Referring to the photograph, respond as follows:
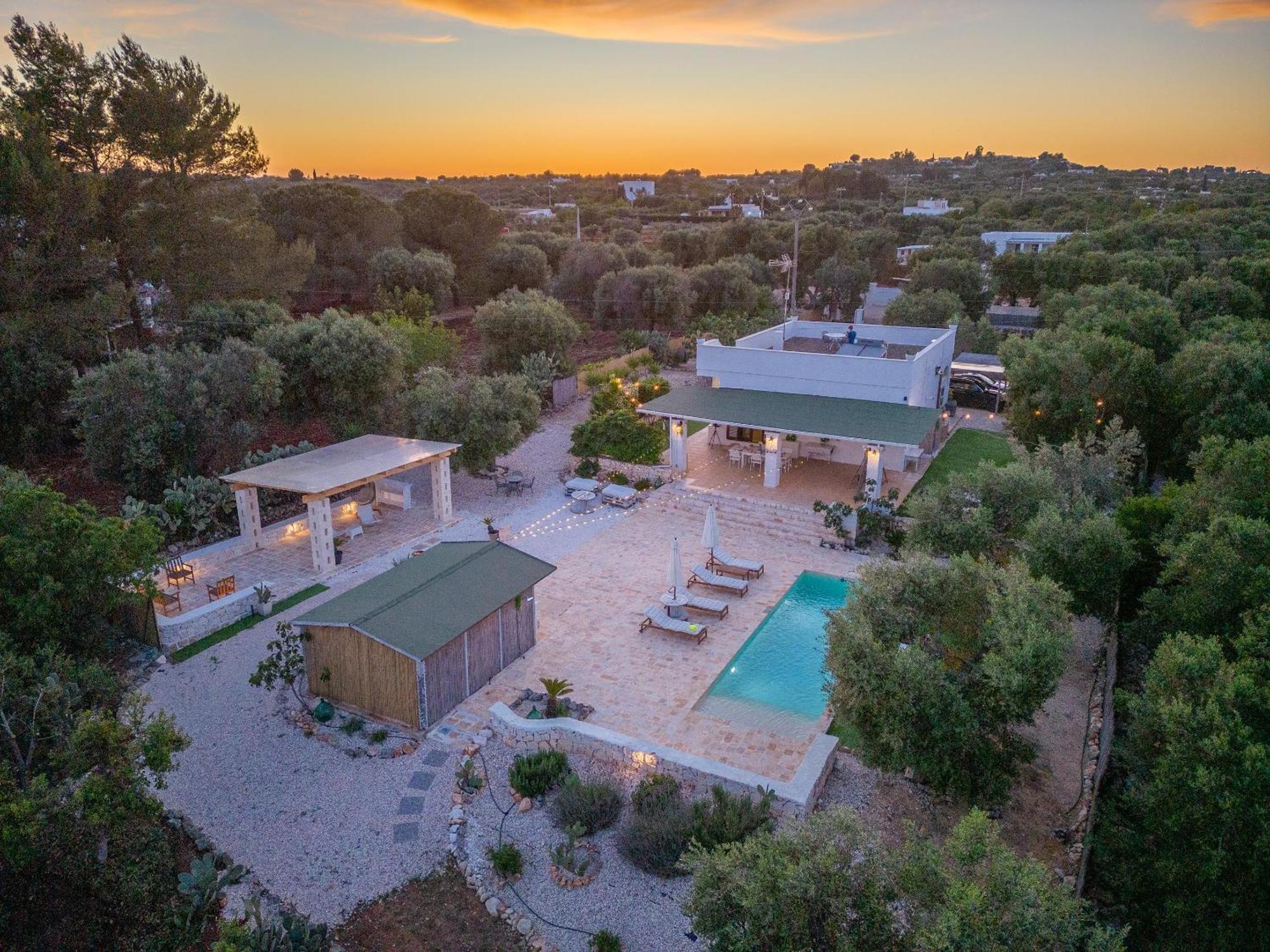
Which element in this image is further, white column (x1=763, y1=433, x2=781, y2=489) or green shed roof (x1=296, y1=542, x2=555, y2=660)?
white column (x1=763, y1=433, x2=781, y2=489)

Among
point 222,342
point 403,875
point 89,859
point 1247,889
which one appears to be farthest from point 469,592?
point 222,342

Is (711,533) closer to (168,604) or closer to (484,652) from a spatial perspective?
(484,652)

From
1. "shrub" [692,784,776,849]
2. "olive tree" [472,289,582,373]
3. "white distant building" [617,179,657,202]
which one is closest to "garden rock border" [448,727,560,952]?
"shrub" [692,784,776,849]

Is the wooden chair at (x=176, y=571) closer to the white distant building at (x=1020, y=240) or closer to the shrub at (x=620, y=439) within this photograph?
the shrub at (x=620, y=439)

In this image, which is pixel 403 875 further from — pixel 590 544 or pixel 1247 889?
pixel 590 544

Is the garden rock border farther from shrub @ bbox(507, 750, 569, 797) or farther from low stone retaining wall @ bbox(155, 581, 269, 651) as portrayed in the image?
low stone retaining wall @ bbox(155, 581, 269, 651)
